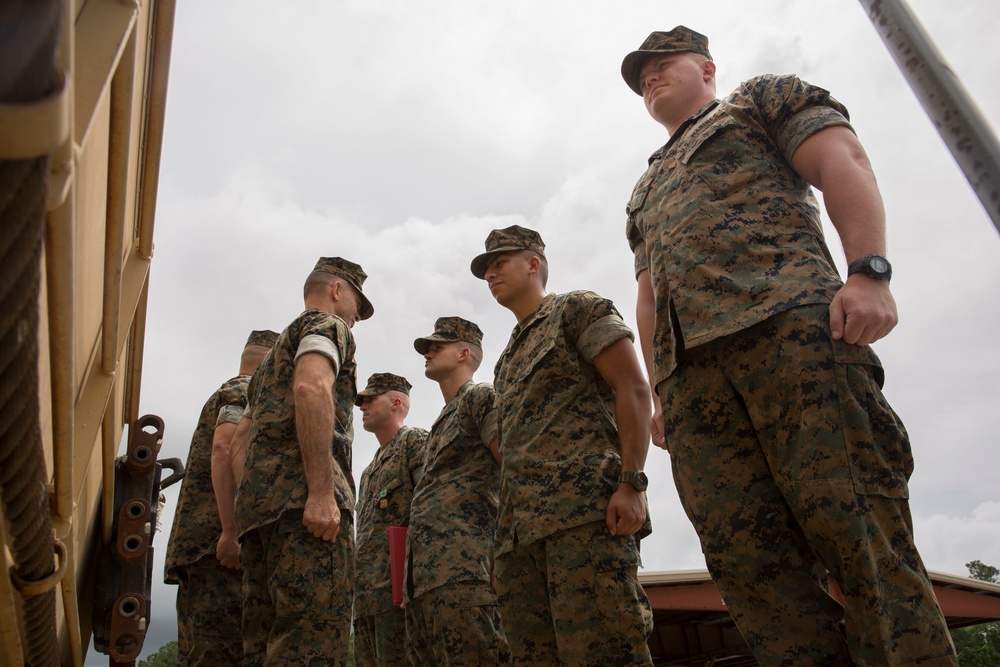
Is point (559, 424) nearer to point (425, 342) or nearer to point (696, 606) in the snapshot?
point (425, 342)

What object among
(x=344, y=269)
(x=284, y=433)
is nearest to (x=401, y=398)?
(x=344, y=269)

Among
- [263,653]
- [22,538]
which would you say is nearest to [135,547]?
[263,653]

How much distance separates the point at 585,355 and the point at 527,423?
0.39 metres

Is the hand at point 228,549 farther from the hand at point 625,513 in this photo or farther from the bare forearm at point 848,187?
the bare forearm at point 848,187

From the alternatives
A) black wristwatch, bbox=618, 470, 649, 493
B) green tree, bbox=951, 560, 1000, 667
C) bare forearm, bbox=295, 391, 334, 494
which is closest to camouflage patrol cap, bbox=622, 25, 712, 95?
black wristwatch, bbox=618, 470, 649, 493

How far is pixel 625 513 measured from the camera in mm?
2748

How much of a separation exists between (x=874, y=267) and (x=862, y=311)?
0.15 meters

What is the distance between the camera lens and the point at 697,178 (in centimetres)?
243

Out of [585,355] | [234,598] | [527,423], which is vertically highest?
[585,355]

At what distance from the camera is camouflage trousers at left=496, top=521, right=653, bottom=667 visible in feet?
8.41

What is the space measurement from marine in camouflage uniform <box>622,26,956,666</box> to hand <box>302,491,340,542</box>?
143 centimetres

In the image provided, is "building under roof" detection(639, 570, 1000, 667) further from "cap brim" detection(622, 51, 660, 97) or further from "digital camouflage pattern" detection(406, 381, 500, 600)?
"cap brim" detection(622, 51, 660, 97)

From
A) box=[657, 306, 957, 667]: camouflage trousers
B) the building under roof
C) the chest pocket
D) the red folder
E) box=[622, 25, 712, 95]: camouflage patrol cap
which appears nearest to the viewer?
box=[657, 306, 957, 667]: camouflage trousers

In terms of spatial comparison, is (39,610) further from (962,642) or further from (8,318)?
(962,642)
